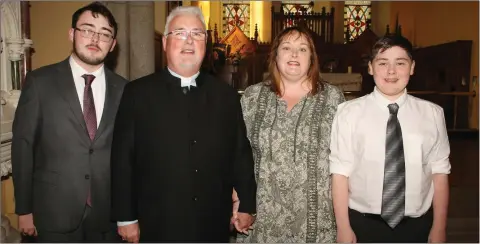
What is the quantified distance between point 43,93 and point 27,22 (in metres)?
1.48

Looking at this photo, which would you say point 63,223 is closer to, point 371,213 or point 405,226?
point 371,213

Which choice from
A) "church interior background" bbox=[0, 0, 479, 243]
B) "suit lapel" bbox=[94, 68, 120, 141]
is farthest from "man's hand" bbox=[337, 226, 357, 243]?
"church interior background" bbox=[0, 0, 479, 243]

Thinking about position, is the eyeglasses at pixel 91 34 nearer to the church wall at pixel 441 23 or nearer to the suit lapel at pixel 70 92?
the suit lapel at pixel 70 92

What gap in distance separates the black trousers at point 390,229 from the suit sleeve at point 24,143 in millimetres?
1653

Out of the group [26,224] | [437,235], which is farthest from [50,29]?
[437,235]

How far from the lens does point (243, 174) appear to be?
7.07 feet

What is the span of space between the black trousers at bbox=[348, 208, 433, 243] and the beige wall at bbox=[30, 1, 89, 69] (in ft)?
10.6

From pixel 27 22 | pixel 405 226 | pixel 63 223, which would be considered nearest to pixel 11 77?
pixel 27 22

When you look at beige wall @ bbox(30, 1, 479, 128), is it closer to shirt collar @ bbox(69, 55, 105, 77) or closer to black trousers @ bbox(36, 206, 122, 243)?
shirt collar @ bbox(69, 55, 105, 77)

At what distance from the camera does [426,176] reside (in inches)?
78.0

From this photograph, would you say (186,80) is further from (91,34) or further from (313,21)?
(313,21)

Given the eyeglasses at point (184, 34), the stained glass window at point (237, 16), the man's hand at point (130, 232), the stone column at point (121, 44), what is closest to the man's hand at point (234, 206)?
the man's hand at point (130, 232)

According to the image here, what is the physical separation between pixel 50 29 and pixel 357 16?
1288cm

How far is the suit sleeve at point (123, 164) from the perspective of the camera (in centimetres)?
197
